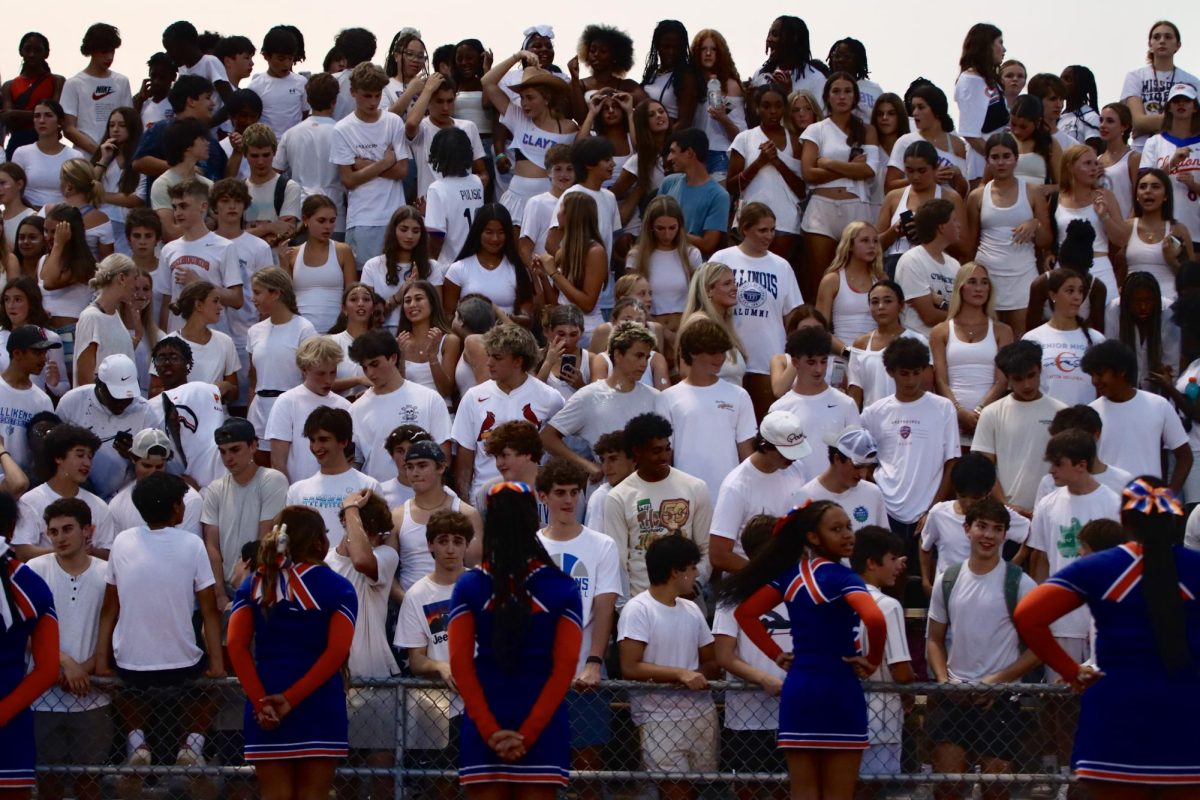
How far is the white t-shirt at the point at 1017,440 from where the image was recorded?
32.4 feet

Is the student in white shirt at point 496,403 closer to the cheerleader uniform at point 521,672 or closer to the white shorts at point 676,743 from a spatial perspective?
the white shorts at point 676,743

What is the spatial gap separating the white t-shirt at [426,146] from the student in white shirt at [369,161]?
0.17 metres

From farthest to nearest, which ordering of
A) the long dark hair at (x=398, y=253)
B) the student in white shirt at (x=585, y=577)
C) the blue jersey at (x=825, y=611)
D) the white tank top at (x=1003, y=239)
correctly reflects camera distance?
the white tank top at (x=1003, y=239)
the long dark hair at (x=398, y=253)
the student in white shirt at (x=585, y=577)
the blue jersey at (x=825, y=611)

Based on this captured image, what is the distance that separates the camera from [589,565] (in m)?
8.44

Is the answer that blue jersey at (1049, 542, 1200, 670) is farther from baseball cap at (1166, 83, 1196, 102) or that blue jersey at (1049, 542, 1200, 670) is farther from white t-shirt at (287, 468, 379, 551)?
baseball cap at (1166, 83, 1196, 102)

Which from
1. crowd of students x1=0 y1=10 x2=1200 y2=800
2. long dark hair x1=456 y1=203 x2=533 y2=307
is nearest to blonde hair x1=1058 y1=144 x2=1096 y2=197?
crowd of students x1=0 y1=10 x2=1200 y2=800

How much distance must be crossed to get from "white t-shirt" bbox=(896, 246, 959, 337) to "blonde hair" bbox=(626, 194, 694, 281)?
140cm

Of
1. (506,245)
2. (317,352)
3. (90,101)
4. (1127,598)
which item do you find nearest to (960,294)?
(506,245)

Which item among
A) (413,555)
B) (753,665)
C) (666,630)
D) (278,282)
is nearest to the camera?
(666,630)

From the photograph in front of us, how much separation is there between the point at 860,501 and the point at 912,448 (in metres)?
0.93

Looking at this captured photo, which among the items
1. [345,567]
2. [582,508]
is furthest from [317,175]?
[345,567]


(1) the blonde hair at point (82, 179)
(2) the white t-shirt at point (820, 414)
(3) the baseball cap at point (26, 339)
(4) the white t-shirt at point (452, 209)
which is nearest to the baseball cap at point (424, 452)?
(2) the white t-shirt at point (820, 414)

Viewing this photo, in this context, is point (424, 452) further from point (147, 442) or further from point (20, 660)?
point (20, 660)

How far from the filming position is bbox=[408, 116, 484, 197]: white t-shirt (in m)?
13.3
